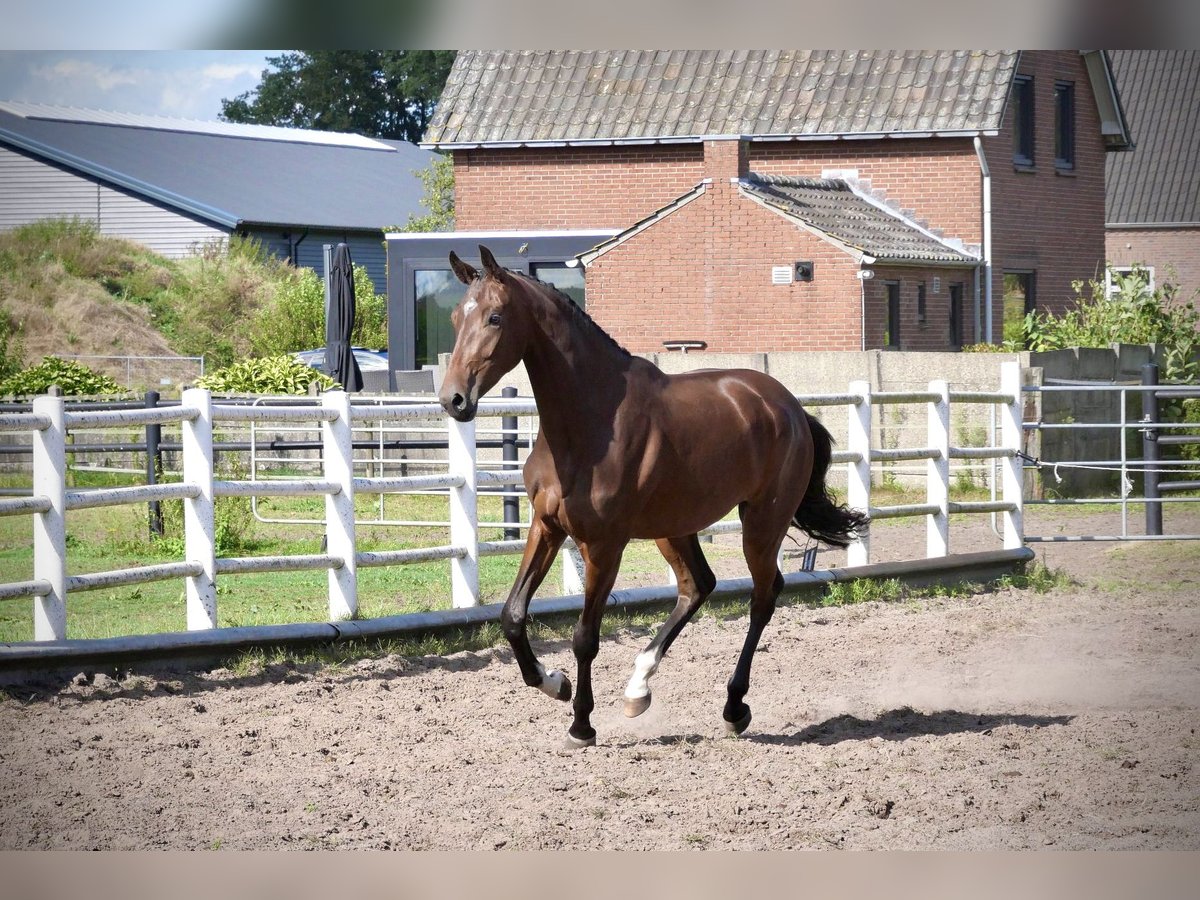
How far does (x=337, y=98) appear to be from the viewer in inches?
2163

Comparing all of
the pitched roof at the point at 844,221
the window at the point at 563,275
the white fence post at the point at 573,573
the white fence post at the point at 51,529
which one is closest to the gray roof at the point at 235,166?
the window at the point at 563,275

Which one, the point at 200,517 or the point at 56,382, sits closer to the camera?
the point at 200,517

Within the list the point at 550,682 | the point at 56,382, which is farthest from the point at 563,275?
the point at 550,682

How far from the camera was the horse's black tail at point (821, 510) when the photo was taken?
7359 mm

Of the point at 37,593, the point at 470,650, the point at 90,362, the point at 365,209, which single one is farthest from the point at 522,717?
the point at 365,209

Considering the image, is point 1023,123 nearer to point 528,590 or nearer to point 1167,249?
point 1167,249

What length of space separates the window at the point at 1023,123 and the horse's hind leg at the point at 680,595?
66.6 feet

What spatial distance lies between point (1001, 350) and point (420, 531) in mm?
8665

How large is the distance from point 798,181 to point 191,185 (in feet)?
67.9

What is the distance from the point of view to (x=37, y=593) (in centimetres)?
673

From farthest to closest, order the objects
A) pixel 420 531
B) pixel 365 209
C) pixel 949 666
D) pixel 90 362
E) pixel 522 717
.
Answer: pixel 365 209
pixel 90 362
pixel 420 531
pixel 949 666
pixel 522 717

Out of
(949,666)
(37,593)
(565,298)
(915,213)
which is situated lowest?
(949,666)

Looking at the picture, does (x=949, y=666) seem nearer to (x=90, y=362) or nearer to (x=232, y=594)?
(x=232, y=594)

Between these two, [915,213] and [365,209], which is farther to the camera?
[365,209]
